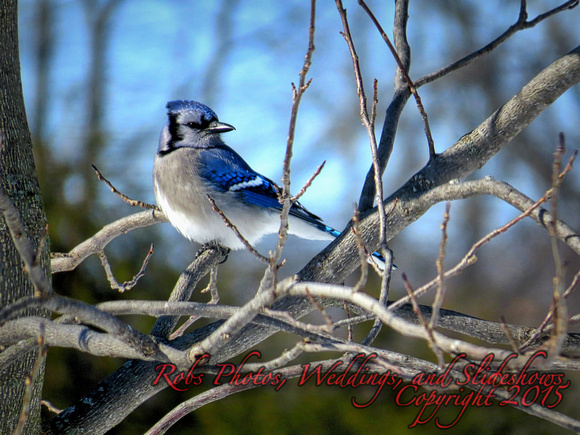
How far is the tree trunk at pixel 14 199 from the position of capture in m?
1.84

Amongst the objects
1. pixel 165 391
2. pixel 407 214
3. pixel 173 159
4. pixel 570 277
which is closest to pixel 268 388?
pixel 165 391

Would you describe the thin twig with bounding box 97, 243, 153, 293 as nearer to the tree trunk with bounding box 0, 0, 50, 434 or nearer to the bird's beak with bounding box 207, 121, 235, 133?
the tree trunk with bounding box 0, 0, 50, 434

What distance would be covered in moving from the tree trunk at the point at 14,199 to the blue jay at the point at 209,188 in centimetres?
90

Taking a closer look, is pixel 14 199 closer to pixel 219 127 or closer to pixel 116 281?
pixel 116 281

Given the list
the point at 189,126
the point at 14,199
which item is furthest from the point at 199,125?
the point at 14,199

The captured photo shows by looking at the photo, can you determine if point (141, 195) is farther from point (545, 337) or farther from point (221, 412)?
point (545, 337)

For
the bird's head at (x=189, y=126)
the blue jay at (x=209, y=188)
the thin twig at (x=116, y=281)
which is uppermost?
the bird's head at (x=189, y=126)

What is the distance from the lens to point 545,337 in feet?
6.19

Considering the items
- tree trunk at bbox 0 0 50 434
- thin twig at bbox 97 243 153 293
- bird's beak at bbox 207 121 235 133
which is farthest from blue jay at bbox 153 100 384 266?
tree trunk at bbox 0 0 50 434

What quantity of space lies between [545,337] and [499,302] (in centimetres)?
416

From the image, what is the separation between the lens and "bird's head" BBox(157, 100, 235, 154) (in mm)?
3066

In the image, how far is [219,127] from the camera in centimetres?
304

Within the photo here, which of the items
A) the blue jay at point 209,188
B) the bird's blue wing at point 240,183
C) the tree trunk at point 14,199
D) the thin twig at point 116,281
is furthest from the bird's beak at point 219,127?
the tree trunk at point 14,199

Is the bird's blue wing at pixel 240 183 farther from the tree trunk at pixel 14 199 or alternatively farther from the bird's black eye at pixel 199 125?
the tree trunk at pixel 14 199
